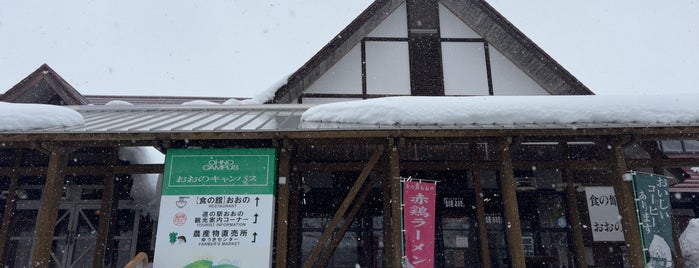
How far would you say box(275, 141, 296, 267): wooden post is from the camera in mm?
5772

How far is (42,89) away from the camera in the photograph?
8883 mm

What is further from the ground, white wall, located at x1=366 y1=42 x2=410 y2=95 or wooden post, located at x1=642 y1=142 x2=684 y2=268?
white wall, located at x1=366 y1=42 x2=410 y2=95

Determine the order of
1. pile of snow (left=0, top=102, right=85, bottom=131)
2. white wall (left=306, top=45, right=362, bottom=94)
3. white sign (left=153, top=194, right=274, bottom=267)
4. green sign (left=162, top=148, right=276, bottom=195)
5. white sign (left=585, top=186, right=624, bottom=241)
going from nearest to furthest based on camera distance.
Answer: white sign (left=153, top=194, right=274, bottom=267)
pile of snow (left=0, top=102, right=85, bottom=131)
green sign (left=162, top=148, right=276, bottom=195)
white sign (left=585, top=186, right=624, bottom=241)
white wall (left=306, top=45, right=362, bottom=94)

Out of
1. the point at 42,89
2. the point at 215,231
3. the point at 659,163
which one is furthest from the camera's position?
the point at 42,89

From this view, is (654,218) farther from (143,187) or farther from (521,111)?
(143,187)

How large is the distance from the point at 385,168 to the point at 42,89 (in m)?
7.41

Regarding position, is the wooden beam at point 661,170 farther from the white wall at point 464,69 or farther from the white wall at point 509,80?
the white wall at point 464,69

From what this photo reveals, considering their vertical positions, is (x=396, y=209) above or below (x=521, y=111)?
below

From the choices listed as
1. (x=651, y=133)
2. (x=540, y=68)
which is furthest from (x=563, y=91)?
(x=651, y=133)

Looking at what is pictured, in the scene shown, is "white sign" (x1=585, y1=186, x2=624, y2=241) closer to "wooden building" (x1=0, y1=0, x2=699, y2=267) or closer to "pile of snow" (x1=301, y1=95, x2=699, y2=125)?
"wooden building" (x1=0, y1=0, x2=699, y2=267)

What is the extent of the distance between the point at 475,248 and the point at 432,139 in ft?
11.8

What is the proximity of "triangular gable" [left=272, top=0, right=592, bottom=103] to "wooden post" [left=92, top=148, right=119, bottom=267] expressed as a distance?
3262 millimetres

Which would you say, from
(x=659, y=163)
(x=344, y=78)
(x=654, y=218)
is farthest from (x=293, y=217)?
(x=659, y=163)

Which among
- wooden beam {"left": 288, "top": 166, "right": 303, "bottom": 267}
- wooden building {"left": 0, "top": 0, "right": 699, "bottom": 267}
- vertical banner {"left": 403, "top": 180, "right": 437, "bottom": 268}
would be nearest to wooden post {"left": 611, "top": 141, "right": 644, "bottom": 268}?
wooden building {"left": 0, "top": 0, "right": 699, "bottom": 267}
